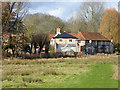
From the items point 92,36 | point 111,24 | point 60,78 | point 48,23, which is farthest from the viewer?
point 92,36

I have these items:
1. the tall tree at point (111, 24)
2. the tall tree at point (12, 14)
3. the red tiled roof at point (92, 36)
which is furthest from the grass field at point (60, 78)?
the tall tree at point (111, 24)

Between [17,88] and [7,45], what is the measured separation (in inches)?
1093

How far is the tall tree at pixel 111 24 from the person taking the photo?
54469 mm

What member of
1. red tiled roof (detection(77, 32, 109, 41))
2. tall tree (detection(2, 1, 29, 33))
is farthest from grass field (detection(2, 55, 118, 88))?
red tiled roof (detection(77, 32, 109, 41))

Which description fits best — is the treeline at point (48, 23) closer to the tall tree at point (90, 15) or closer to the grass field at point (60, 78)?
the tall tree at point (90, 15)

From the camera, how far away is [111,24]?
180 feet

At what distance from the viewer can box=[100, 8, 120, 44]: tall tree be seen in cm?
5447

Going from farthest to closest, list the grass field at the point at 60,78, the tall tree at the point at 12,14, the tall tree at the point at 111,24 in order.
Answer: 1. the tall tree at the point at 111,24
2. the tall tree at the point at 12,14
3. the grass field at the point at 60,78

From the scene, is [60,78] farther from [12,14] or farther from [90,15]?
[90,15]

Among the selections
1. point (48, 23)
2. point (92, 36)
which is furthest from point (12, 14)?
point (92, 36)

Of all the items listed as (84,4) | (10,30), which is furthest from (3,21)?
(84,4)

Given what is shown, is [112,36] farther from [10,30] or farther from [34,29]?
[10,30]

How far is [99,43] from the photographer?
56.6m

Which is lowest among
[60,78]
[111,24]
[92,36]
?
[60,78]
